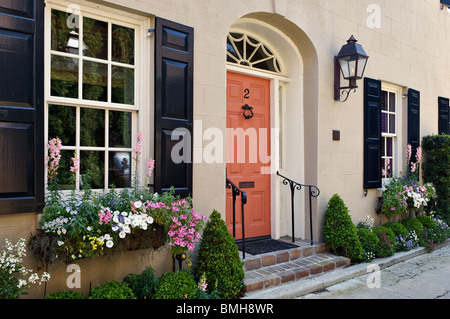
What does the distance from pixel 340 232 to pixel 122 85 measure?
3492 mm

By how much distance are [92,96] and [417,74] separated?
6576 millimetres

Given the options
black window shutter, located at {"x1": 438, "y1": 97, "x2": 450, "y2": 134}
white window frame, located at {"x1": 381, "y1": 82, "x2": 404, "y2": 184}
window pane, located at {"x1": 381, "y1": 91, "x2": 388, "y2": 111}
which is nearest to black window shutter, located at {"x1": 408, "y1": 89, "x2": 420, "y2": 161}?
white window frame, located at {"x1": 381, "y1": 82, "x2": 404, "y2": 184}

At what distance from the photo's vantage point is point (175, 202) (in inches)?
131

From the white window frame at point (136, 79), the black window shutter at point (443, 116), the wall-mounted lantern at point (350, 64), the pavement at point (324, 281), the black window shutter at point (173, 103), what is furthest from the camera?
the black window shutter at point (443, 116)

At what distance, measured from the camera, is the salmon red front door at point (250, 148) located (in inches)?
187

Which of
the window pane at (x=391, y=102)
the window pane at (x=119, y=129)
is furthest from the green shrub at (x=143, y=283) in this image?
the window pane at (x=391, y=102)

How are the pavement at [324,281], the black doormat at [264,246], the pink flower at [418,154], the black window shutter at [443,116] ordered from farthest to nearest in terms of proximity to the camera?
the black window shutter at [443,116], the pink flower at [418,154], the black doormat at [264,246], the pavement at [324,281]

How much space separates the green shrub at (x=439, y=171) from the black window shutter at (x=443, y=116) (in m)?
0.90

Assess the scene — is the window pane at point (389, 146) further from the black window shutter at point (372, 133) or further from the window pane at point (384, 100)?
the black window shutter at point (372, 133)

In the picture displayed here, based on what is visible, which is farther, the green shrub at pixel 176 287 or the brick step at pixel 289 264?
the brick step at pixel 289 264

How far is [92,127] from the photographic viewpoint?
3.33m

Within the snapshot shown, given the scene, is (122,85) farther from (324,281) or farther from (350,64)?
(350,64)
